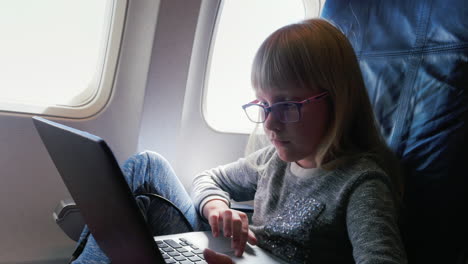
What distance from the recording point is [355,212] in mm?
917

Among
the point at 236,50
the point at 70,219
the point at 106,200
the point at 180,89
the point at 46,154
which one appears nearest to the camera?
the point at 106,200

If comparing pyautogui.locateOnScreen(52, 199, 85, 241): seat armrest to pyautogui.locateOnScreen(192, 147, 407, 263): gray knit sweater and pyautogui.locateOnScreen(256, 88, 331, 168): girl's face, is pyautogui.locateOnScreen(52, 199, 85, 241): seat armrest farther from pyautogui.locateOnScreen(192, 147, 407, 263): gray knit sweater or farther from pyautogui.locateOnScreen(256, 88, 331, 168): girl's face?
pyautogui.locateOnScreen(256, 88, 331, 168): girl's face

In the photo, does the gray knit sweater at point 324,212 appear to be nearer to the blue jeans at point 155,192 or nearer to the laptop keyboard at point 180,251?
the blue jeans at point 155,192

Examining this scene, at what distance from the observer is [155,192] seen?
1.24 m

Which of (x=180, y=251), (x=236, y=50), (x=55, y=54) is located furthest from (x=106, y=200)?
(x=236, y=50)

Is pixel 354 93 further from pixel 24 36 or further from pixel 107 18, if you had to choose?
pixel 24 36

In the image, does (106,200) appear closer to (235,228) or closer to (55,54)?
(235,228)

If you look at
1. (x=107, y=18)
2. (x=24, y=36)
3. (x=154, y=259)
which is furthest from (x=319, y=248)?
(x=24, y=36)

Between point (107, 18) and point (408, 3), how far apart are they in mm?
1083

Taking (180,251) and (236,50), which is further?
(236,50)

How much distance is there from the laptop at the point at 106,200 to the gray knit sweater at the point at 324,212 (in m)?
0.10

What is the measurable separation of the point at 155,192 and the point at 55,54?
77cm

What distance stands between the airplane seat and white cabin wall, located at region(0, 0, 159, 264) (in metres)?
0.81

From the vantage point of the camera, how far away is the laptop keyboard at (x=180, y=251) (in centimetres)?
95
